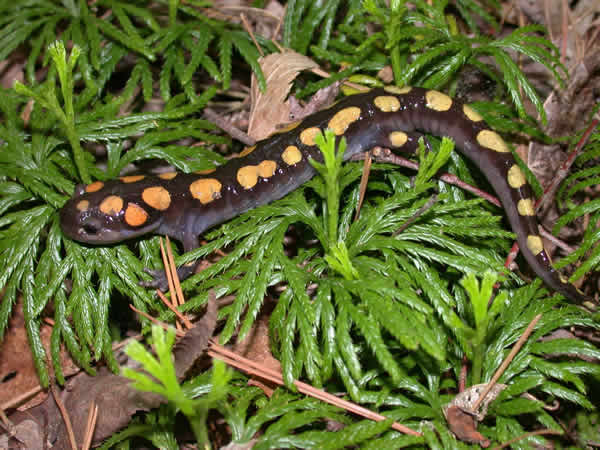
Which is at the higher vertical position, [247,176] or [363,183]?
[363,183]

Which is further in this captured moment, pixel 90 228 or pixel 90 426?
pixel 90 228

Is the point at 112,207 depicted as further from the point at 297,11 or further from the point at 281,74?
the point at 297,11

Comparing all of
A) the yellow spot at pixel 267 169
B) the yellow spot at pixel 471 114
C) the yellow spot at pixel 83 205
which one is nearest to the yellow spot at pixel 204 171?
the yellow spot at pixel 267 169

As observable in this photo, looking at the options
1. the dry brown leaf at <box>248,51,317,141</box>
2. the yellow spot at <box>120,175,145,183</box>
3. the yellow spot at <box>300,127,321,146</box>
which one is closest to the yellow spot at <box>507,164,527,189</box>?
the yellow spot at <box>300,127,321,146</box>

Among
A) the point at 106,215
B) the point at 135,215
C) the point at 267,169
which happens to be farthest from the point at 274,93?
the point at 106,215

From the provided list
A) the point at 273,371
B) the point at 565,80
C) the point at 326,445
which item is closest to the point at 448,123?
the point at 565,80

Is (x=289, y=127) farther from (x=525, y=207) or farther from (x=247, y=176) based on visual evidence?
(x=525, y=207)

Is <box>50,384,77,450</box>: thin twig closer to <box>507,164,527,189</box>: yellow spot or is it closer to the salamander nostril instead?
the salamander nostril
